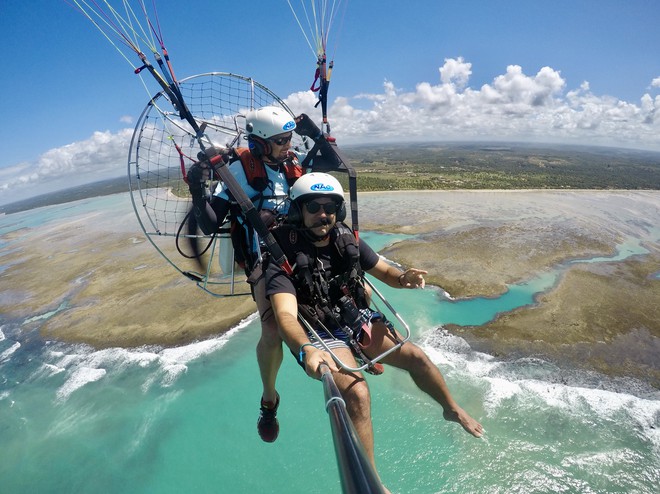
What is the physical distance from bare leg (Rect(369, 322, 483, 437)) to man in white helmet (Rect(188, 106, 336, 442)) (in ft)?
3.93

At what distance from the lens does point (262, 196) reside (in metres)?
4.21

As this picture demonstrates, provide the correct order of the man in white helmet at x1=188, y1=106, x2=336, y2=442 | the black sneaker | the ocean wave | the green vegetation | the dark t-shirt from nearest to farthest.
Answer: the dark t-shirt < the man in white helmet at x1=188, y1=106, x2=336, y2=442 < the black sneaker < the ocean wave < the green vegetation

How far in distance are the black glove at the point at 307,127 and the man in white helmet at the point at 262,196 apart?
0.51 meters

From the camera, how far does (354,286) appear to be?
361 centimetres

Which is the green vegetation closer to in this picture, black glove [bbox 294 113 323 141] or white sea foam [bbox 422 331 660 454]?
black glove [bbox 294 113 323 141]

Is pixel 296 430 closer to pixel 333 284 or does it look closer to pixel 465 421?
pixel 465 421

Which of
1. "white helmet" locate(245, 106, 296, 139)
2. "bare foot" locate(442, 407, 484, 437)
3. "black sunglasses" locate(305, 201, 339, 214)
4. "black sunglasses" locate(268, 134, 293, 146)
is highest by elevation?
"white helmet" locate(245, 106, 296, 139)

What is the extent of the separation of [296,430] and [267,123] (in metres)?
6.39

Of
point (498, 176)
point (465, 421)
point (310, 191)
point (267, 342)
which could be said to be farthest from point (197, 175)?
point (498, 176)

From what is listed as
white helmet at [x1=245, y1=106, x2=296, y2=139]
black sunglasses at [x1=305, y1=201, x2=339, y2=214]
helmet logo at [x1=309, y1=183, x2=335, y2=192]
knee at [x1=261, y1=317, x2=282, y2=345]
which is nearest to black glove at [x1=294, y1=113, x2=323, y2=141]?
white helmet at [x1=245, y1=106, x2=296, y2=139]

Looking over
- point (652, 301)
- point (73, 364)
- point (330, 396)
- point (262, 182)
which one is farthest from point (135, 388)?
point (652, 301)

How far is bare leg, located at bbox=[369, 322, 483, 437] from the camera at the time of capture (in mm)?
3652

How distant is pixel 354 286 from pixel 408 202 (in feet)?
106

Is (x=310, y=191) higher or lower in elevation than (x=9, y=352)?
higher
